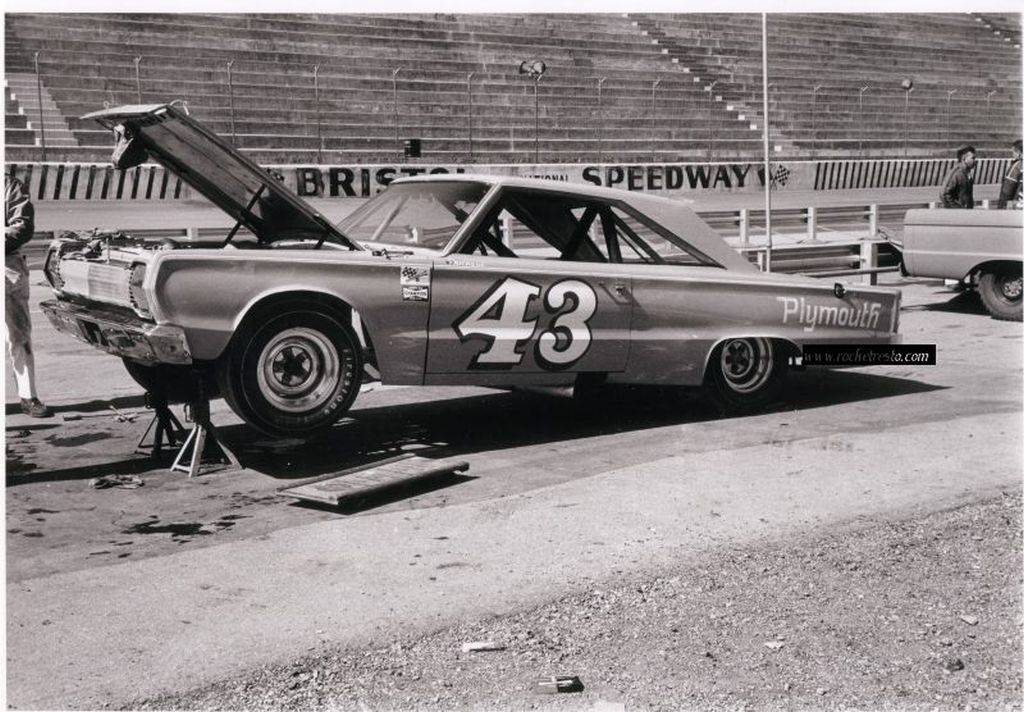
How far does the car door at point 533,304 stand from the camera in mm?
6215

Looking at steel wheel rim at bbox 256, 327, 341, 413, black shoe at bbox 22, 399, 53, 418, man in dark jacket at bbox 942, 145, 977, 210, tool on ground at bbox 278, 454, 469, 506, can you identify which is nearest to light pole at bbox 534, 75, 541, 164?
man in dark jacket at bbox 942, 145, 977, 210

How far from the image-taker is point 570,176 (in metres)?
24.1

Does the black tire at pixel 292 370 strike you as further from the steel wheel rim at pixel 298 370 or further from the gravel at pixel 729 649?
the gravel at pixel 729 649

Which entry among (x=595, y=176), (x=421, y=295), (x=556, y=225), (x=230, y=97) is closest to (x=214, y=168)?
(x=421, y=295)

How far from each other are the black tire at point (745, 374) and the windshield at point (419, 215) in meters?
1.79

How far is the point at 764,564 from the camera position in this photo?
4.54 meters

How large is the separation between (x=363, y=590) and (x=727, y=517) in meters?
1.76

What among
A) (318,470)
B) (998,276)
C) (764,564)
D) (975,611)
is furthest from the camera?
(998,276)

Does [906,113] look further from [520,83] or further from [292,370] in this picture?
[292,370]

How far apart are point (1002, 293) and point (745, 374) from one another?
5.17 meters

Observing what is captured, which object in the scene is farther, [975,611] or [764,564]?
[764,564]

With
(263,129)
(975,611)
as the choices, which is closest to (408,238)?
(975,611)

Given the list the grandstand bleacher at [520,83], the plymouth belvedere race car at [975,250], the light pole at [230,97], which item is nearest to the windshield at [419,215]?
the plymouth belvedere race car at [975,250]

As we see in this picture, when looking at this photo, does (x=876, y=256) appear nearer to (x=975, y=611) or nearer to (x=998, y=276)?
(x=998, y=276)
